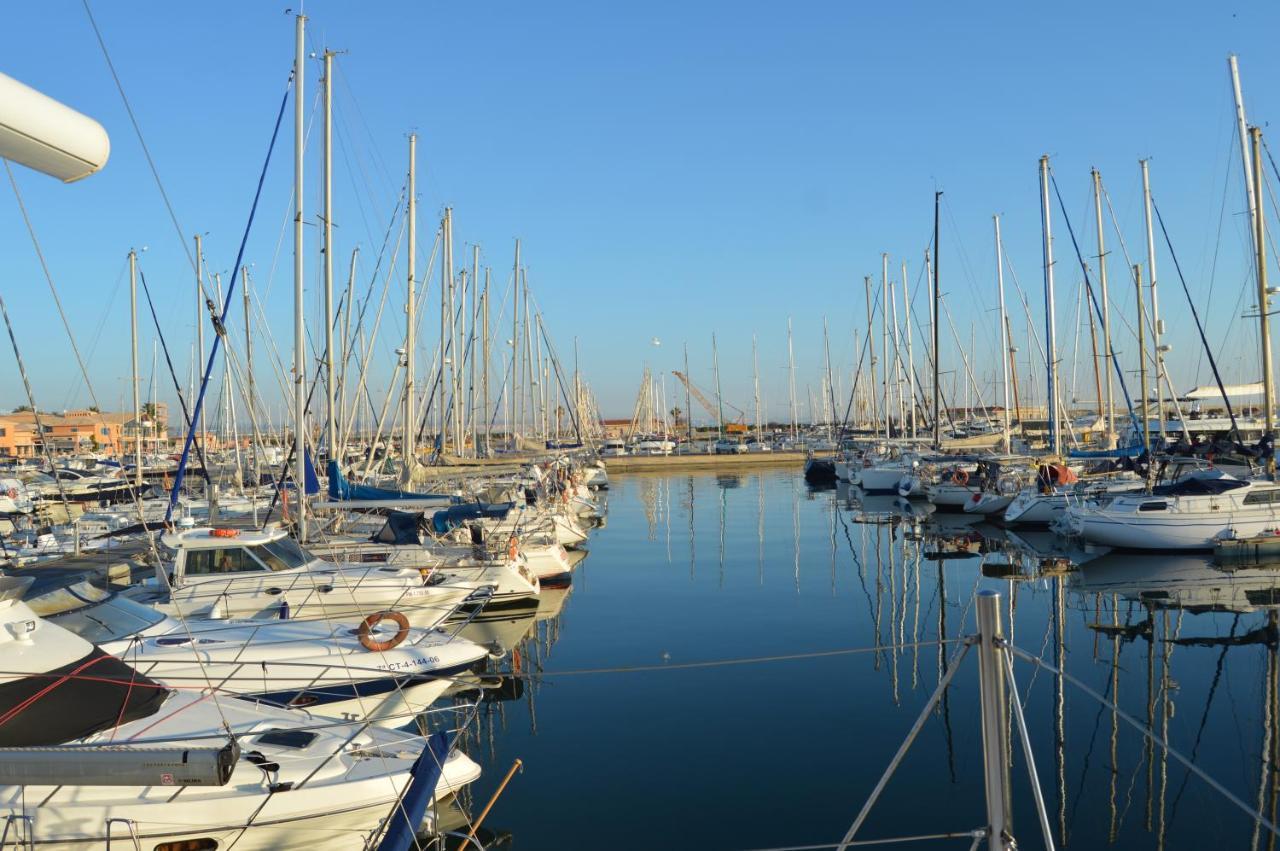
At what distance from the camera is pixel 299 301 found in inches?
844

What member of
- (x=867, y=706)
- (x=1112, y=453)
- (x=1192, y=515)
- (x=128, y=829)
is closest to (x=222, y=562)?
(x=128, y=829)

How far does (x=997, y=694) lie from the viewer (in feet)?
13.9

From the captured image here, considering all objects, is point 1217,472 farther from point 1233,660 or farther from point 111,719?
point 111,719

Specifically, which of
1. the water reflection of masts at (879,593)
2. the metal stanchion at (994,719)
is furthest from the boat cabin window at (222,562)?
the metal stanchion at (994,719)

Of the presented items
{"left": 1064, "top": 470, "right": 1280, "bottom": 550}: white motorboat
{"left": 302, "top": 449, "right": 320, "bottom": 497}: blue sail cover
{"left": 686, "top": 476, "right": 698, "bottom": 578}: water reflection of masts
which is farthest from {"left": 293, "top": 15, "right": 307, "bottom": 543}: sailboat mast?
{"left": 1064, "top": 470, "right": 1280, "bottom": 550}: white motorboat

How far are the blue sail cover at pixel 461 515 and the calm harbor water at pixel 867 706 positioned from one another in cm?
316

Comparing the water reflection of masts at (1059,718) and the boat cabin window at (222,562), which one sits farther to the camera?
the boat cabin window at (222,562)

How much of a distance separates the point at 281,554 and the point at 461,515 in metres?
6.89

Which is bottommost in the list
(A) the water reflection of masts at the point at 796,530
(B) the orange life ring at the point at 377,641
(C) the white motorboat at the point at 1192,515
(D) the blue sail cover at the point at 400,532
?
(A) the water reflection of masts at the point at 796,530

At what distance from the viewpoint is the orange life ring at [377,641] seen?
12273 millimetres

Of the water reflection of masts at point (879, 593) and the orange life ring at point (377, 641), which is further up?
the orange life ring at point (377, 641)

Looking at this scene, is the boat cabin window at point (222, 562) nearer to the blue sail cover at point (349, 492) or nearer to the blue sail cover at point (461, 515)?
the blue sail cover at point (349, 492)

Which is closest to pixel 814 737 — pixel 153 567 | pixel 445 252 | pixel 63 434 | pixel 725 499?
pixel 153 567

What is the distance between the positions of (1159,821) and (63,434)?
11495 centimetres
